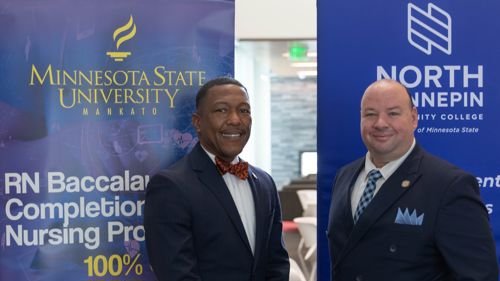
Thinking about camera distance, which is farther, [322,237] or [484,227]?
[322,237]

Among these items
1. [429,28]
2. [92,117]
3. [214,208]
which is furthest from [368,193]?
[92,117]

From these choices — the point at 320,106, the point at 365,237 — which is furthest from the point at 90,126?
the point at 365,237

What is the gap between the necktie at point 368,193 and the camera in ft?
7.01

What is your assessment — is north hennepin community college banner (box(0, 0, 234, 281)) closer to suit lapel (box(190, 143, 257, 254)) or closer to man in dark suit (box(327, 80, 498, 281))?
suit lapel (box(190, 143, 257, 254))

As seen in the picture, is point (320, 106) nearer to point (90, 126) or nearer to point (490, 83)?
point (490, 83)

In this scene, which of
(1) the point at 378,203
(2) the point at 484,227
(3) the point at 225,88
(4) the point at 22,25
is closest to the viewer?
(2) the point at 484,227

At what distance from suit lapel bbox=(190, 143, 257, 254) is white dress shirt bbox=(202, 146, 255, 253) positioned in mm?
32

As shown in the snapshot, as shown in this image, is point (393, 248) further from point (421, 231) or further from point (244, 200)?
point (244, 200)

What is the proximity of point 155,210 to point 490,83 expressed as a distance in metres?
1.38

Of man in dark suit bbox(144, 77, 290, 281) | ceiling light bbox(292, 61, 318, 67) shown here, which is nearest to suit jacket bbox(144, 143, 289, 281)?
man in dark suit bbox(144, 77, 290, 281)

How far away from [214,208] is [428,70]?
40.8 inches

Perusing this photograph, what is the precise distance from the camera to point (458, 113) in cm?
265

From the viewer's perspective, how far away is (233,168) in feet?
7.63

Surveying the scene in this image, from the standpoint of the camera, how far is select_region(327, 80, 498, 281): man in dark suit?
6.32 ft
